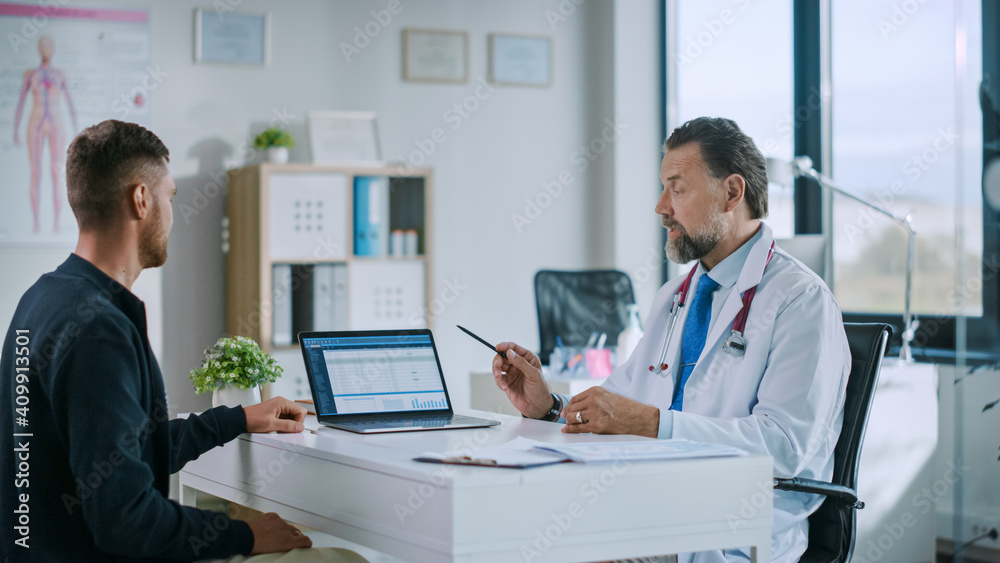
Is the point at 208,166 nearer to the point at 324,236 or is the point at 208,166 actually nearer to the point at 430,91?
the point at 324,236

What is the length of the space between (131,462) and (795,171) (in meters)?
3.13

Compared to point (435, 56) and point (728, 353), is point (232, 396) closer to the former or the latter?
point (728, 353)

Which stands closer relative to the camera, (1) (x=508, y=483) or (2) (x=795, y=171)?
(1) (x=508, y=483)

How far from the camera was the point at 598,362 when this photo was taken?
376 centimetres

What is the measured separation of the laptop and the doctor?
188 mm

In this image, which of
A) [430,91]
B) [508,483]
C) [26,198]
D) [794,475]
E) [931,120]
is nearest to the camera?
[508,483]

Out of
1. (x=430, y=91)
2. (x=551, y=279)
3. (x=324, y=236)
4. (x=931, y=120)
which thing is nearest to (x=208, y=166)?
(x=324, y=236)

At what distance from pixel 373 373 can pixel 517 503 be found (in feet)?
2.22

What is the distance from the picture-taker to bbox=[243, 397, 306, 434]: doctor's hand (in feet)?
5.96

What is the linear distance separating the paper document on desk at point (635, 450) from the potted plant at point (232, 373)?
951 millimetres

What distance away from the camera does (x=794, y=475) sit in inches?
76.5

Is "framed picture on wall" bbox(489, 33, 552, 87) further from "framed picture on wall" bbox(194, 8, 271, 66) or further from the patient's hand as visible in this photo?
the patient's hand

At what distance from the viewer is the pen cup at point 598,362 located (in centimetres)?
375

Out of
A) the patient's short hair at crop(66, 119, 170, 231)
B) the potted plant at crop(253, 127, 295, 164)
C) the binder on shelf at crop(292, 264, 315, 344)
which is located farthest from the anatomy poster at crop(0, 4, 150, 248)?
the patient's short hair at crop(66, 119, 170, 231)
